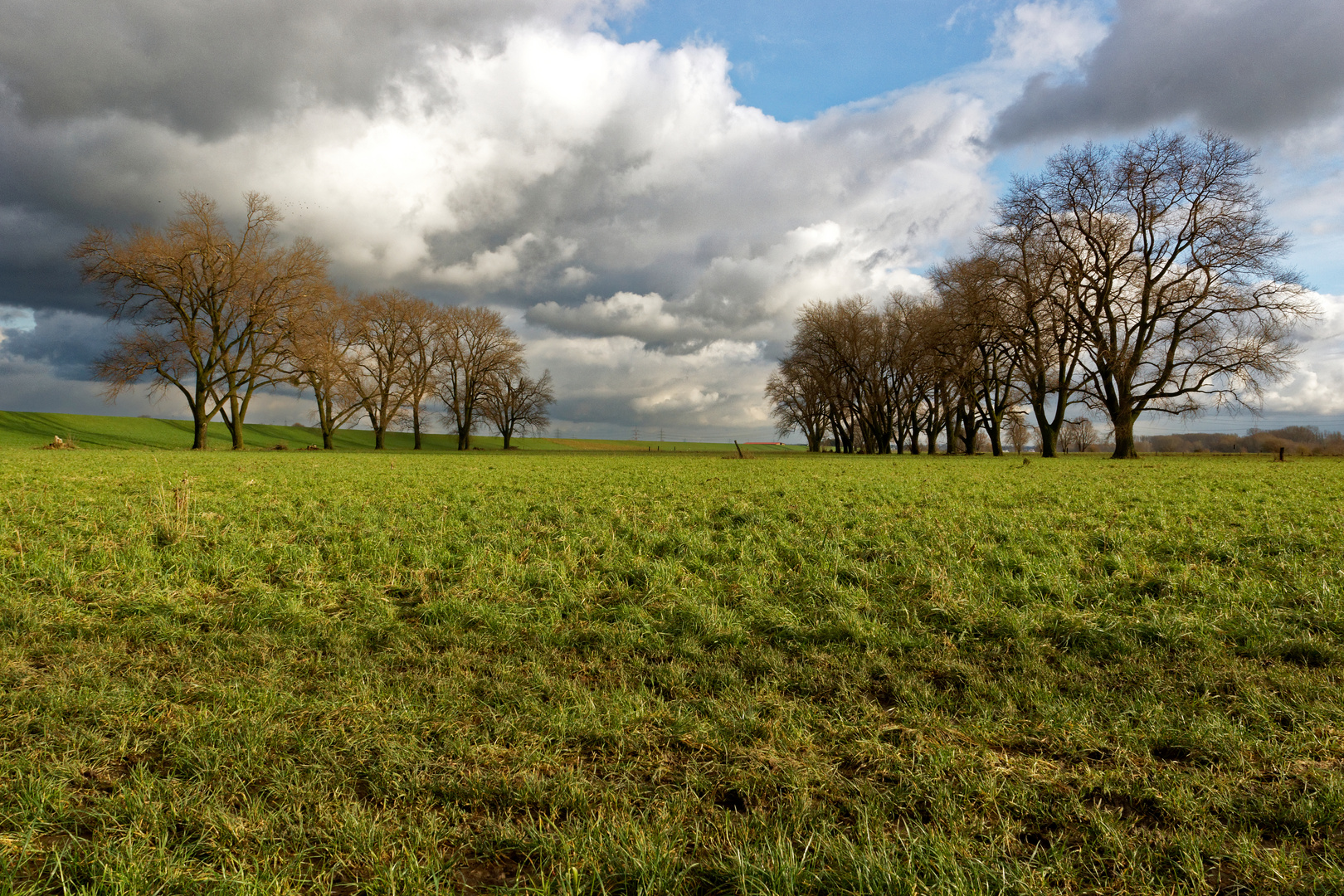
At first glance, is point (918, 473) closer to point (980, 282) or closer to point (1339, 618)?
point (1339, 618)

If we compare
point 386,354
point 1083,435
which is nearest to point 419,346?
point 386,354

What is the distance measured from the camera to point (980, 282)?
40.3 metres

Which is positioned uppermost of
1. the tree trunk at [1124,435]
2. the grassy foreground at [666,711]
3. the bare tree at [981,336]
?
the bare tree at [981,336]

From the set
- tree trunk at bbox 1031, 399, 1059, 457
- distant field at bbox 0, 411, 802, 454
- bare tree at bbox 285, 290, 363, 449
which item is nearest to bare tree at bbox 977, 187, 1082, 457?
tree trunk at bbox 1031, 399, 1059, 457

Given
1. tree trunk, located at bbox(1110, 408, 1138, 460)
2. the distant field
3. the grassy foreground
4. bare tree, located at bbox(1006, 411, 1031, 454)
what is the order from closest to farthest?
1. the grassy foreground
2. tree trunk, located at bbox(1110, 408, 1138, 460)
3. the distant field
4. bare tree, located at bbox(1006, 411, 1031, 454)

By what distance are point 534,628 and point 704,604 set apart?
1.68m

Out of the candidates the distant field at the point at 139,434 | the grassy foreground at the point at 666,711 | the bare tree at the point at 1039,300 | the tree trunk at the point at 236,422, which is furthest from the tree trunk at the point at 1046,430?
the tree trunk at the point at 236,422

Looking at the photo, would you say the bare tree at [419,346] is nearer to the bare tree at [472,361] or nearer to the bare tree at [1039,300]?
the bare tree at [472,361]

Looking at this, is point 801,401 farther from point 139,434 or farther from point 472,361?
point 139,434

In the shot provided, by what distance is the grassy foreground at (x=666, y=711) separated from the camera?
269 cm

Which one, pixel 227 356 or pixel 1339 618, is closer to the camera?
pixel 1339 618

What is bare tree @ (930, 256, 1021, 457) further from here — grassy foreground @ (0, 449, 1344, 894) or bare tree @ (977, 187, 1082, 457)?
grassy foreground @ (0, 449, 1344, 894)

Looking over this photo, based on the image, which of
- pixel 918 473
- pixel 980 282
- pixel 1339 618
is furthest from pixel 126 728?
pixel 980 282

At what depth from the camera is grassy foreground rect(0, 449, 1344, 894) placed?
2.69m
